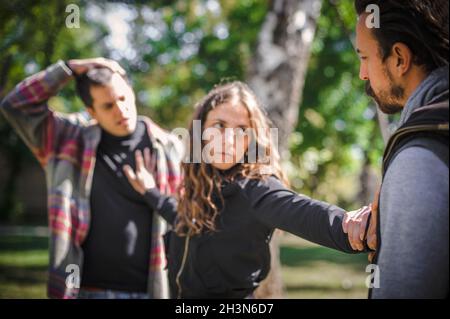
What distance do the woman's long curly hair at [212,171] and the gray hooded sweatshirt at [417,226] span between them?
113 cm

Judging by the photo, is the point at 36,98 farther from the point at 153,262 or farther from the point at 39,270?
the point at 39,270

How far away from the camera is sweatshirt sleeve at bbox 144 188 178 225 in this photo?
288 cm

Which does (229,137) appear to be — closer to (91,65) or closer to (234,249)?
(234,249)

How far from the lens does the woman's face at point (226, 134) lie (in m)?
2.54

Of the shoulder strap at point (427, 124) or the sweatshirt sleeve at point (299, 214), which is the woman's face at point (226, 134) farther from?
the shoulder strap at point (427, 124)

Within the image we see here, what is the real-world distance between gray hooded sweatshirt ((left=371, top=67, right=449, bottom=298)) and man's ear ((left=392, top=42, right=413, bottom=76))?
324mm

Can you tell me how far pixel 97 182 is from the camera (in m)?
3.31

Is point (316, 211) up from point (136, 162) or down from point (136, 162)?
down

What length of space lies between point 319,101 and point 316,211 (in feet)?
42.6

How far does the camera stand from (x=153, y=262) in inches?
127

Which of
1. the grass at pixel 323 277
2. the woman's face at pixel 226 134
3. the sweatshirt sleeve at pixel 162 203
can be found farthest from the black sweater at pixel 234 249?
the grass at pixel 323 277

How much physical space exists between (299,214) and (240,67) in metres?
10.7

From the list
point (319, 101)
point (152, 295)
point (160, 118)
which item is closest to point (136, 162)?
point (152, 295)
